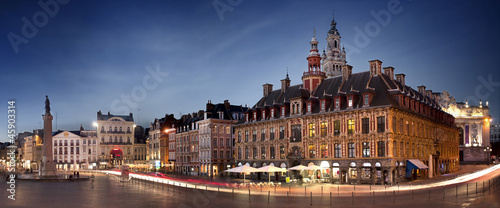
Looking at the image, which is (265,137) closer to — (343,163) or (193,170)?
(343,163)

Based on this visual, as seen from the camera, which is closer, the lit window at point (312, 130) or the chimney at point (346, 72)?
the lit window at point (312, 130)

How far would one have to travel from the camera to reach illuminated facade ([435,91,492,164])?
107000mm

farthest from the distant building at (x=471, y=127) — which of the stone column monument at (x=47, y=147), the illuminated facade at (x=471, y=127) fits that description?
the stone column monument at (x=47, y=147)

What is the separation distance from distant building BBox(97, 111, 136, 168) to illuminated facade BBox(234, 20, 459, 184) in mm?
68121

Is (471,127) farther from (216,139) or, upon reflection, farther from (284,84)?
(216,139)

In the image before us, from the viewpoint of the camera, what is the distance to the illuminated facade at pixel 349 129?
52094 millimetres

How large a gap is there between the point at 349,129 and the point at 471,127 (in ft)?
225

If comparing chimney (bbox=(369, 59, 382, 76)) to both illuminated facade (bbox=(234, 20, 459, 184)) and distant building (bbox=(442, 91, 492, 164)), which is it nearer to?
illuminated facade (bbox=(234, 20, 459, 184))

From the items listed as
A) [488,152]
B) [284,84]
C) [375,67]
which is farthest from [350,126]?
[488,152]

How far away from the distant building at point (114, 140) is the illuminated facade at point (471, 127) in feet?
291

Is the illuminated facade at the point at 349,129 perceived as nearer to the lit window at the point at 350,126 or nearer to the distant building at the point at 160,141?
the lit window at the point at 350,126

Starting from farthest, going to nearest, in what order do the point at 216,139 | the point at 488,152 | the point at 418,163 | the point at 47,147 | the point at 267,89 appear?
the point at 488,152 → the point at 216,139 → the point at 267,89 → the point at 47,147 → the point at 418,163

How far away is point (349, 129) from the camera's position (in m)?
55.1

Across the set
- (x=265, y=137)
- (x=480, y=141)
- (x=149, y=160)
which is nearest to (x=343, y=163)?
(x=265, y=137)
